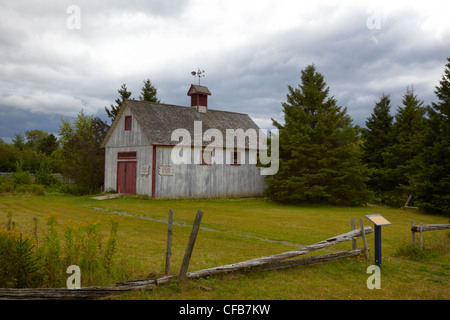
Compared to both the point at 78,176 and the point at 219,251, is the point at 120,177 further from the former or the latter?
the point at 219,251

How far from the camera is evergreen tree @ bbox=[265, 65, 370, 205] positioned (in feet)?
81.0

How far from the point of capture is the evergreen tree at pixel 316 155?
81.0 feet

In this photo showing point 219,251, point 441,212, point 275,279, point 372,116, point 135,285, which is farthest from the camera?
point 372,116

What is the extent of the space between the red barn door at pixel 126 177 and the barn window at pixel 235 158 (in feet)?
24.0

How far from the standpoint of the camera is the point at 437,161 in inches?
838

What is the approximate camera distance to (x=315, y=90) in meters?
25.8

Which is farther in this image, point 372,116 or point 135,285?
point 372,116

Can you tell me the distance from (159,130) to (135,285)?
67.0ft

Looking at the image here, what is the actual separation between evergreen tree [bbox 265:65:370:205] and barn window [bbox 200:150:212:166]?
14.8ft

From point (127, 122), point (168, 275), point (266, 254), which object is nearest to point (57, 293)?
point (168, 275)

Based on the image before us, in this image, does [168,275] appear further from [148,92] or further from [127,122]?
[148,92]

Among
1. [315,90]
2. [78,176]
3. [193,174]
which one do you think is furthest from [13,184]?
[315,90]

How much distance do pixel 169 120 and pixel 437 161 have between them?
1772 cm

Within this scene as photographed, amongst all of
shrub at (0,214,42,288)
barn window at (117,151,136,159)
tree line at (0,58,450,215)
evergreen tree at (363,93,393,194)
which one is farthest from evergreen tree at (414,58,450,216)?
shrub at (0,214,42,288)
